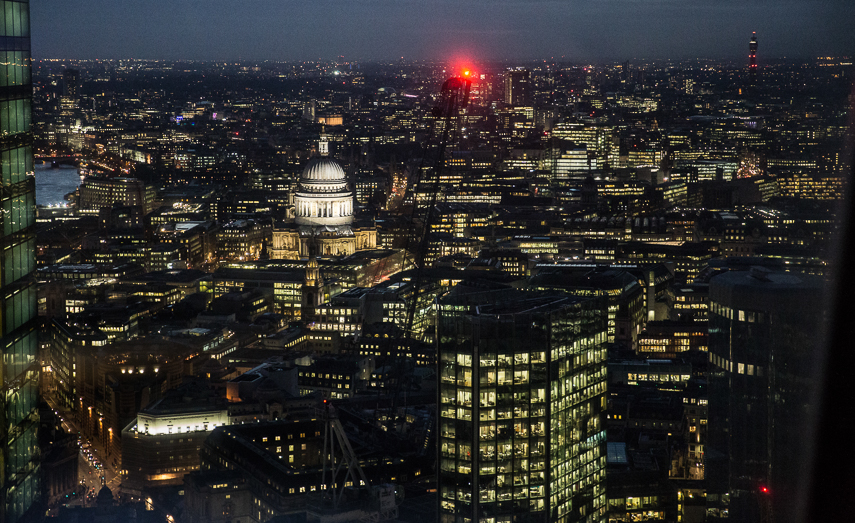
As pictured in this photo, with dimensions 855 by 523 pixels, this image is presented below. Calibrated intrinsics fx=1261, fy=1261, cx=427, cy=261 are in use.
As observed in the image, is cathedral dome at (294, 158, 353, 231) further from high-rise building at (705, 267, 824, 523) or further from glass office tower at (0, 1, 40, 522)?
glass office tower at (0, 1, 40, 522)

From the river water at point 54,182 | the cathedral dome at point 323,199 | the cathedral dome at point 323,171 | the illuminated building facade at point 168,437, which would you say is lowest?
the illuminated building facade at point 168,437

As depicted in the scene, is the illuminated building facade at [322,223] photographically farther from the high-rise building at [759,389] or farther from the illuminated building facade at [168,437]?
the high-rise building at [759,389]

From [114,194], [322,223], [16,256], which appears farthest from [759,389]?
[114,194]

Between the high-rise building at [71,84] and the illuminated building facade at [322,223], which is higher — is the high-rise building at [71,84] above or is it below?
above

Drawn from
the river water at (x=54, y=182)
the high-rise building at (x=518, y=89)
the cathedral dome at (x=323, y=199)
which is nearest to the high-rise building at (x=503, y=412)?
the cathedral dome at (x=323, y=199)

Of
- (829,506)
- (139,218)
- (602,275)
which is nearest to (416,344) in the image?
(602,275)
